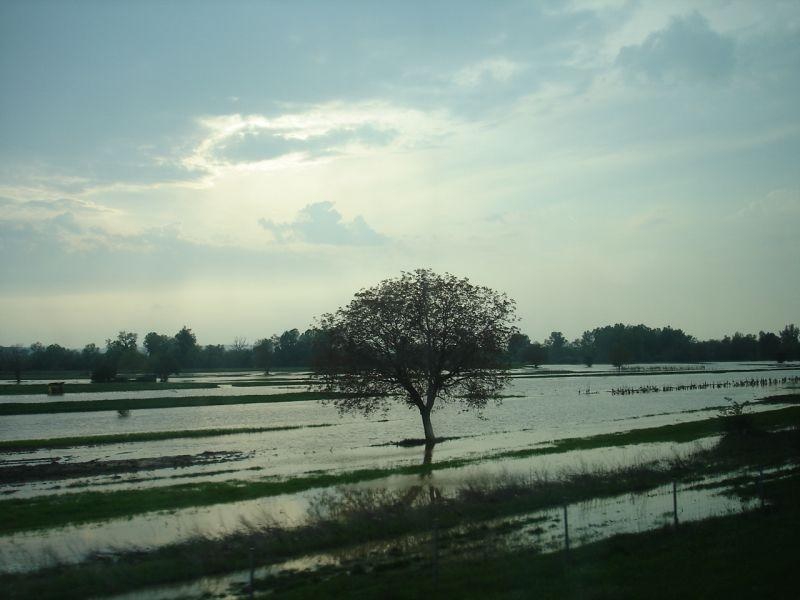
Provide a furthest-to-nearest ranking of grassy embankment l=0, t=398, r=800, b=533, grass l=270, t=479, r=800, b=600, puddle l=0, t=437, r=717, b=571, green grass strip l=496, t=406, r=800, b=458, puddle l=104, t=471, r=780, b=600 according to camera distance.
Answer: green grass strip l=496, t=406, r=800, b=458, grassy embankment l=0, t=398, r=800, b=533, puddle l=0, t=437, r=717, b=571, puddle l=104, t=471, r=780, b=600, grass l=270, t=479, r=800, b=600

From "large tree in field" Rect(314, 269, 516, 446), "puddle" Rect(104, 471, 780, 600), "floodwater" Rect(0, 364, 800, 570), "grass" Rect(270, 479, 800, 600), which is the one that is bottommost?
"floodwater" Rect(0, 364, 800, 570)

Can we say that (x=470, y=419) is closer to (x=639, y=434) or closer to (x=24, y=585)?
(x=639, y=434)

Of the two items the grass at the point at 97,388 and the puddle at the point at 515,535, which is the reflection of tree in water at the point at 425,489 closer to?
the puddle at the point at 515,535

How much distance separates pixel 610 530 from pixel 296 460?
89.2ft

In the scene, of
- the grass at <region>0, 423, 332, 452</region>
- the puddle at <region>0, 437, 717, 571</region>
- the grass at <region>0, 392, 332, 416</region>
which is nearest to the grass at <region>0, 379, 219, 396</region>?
the grass at <region>0, 392, 332, 416</region>

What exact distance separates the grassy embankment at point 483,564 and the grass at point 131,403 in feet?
165

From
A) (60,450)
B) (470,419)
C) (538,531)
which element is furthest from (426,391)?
(538,531)

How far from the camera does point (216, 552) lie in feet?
69.8

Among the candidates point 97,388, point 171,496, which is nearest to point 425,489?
point 171,496

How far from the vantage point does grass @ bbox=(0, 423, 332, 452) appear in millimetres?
54125

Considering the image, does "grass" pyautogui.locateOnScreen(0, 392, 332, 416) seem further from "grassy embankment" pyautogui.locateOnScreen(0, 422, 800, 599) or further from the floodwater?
"grassy embankment" pyautogui.locateOnScreen(0, 422, 800, 599)

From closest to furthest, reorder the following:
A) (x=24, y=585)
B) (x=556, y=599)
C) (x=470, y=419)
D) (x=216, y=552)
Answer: (x=556, y=599), (x=24, y=585), (x=216, y=552), (x=470, y=419)

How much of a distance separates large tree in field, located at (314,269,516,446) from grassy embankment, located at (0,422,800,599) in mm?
26011

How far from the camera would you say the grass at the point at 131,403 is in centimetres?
8550
